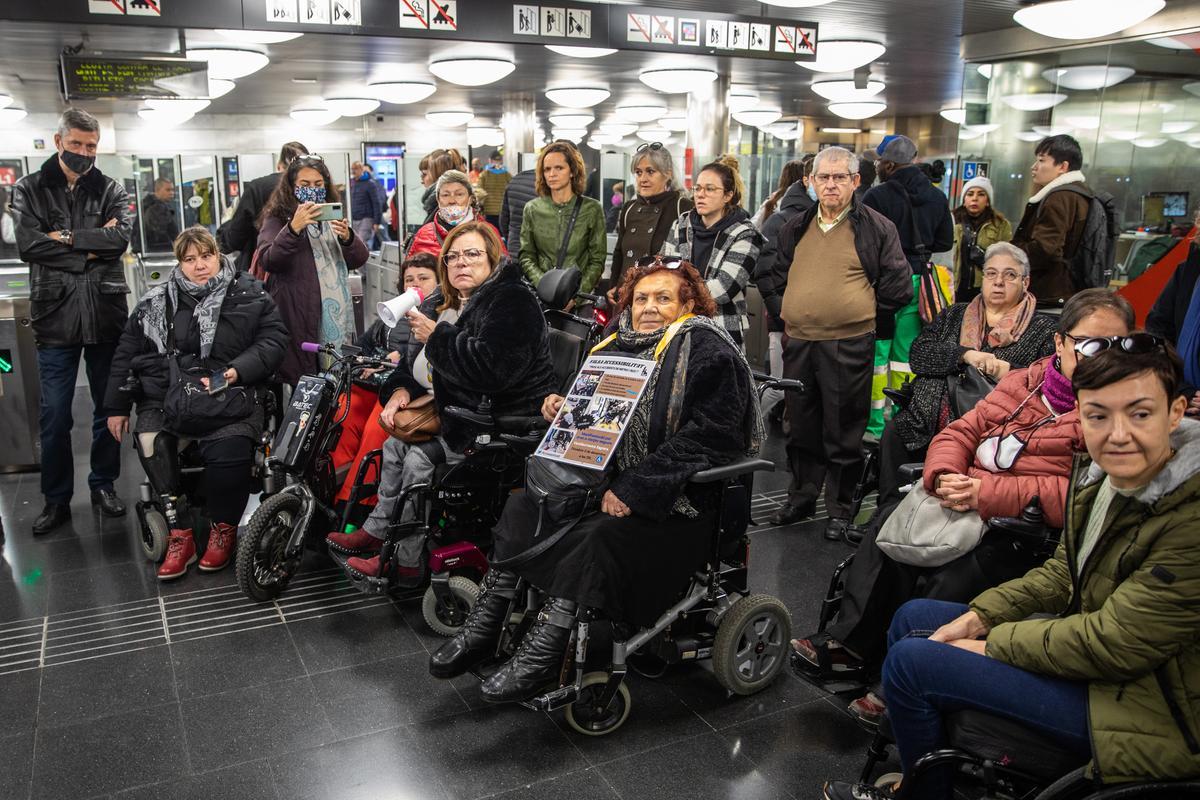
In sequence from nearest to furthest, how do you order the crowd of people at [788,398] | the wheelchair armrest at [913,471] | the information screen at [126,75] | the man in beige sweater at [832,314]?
the crowd of people at [788,398] → the wheelchair armrest at [913,471] → the man in beige sweater at [832,314] → the information screen at [126,75]

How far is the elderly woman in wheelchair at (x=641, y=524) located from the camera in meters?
2.75

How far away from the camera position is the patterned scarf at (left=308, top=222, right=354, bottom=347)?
514 centimetres

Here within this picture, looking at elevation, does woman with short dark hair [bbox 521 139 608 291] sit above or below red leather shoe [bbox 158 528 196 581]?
above

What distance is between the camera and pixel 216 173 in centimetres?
1497

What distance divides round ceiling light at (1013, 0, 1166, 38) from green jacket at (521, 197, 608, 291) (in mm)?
2609

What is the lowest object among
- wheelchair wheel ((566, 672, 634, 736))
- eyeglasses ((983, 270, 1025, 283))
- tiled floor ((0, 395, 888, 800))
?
tiled floor ((0, 395, 888, 800))

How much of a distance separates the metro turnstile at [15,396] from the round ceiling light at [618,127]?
14695 mm

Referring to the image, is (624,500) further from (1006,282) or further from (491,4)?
(491,4)

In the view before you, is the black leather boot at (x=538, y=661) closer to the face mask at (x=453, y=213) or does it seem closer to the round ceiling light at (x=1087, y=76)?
the face mask at (x=453, y=213)


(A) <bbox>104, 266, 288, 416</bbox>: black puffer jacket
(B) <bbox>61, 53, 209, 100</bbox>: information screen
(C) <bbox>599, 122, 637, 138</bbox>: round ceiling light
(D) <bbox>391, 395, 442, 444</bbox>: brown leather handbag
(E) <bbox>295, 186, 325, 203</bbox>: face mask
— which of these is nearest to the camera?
(D) <bbox>391, 395, 442, 444</bbox>: brown leather handbag

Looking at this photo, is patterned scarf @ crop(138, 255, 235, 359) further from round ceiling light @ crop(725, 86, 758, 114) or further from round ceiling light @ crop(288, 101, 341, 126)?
round ceiling light @ crop(288, 101, 341, 126)

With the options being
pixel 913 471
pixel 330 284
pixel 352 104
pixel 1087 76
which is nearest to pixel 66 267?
pixel 330 284

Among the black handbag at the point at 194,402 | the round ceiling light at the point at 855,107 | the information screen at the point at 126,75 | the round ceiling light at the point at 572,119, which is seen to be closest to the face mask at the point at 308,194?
the black handbag at the point at 194,402

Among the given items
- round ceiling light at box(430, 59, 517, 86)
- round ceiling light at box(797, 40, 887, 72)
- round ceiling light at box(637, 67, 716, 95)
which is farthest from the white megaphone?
round ceiling light at box(797, 40, 887, 72)
